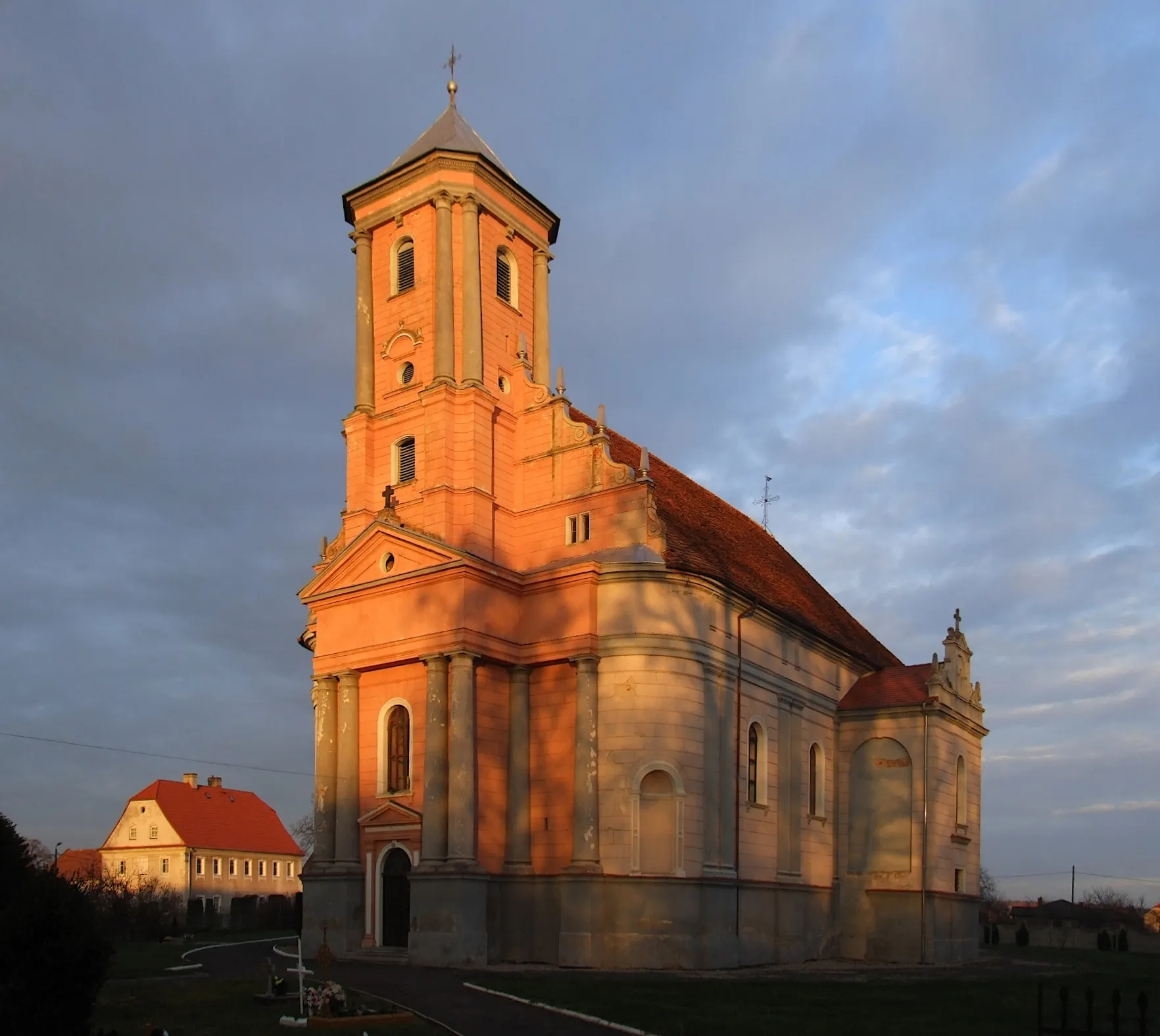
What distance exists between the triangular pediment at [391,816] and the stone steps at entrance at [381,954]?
314 centimetres

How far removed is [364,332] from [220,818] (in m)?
55.1

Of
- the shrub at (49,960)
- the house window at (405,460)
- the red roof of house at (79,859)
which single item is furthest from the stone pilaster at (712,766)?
the red roof of house at (79,859)

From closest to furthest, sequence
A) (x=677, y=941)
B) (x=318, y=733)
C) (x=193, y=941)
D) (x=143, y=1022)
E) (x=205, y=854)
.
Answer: (x=143, y=1022), (x=677, y=941), (x=318, y=733), (x=193, y=941), (x=205, y=854)

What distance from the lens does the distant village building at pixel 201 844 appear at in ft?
254

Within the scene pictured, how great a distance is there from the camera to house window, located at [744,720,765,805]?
34750mm

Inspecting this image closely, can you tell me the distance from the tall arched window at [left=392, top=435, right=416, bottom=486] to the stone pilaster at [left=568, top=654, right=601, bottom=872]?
7888mm

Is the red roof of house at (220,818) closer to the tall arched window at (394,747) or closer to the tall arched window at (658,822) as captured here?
the tall arched window at (394,747)

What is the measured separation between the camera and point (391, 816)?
108 ft

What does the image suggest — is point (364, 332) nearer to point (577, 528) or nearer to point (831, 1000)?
point (577, 528)

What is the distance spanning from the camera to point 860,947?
38.1 metres

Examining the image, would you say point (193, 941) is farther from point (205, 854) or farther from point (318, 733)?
point (205, 854)

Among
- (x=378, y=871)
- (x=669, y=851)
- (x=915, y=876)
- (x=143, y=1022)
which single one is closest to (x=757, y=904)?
(x=669, y=851)

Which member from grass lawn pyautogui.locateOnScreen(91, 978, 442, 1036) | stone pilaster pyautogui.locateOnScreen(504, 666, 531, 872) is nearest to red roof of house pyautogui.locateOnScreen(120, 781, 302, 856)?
stone pilaster pyautogui.locateOnScreen(504, 666, 531, 872)

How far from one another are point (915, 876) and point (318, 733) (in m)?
19.0
